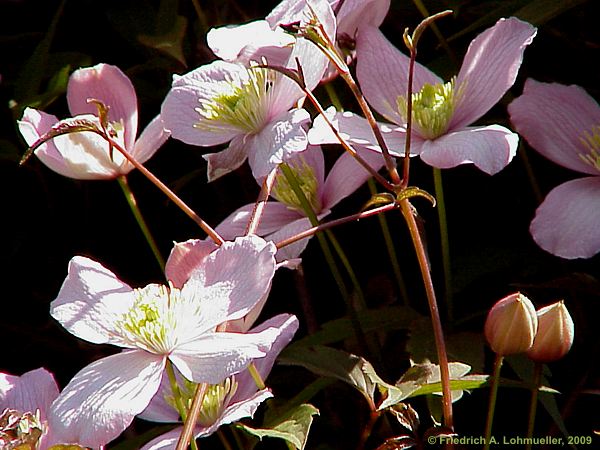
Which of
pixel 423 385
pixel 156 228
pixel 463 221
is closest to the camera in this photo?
pixel 423 385

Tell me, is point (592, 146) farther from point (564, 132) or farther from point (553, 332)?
point (553, 332)

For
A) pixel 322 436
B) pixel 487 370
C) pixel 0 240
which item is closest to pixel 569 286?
pixel 487 370

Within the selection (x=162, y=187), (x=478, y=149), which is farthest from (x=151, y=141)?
(x=478, y=149)

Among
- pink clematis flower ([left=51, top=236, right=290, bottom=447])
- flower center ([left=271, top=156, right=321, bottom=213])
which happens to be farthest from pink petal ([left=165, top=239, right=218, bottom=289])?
flower center ([left=271, top=156, right=321, bottom=213])

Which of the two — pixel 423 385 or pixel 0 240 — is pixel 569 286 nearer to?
pixel 423 385

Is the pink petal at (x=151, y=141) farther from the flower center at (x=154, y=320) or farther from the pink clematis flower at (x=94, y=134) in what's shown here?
the flower center at (x=154, y=320)

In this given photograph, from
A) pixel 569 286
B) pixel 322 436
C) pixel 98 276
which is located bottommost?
pixel 322 436
